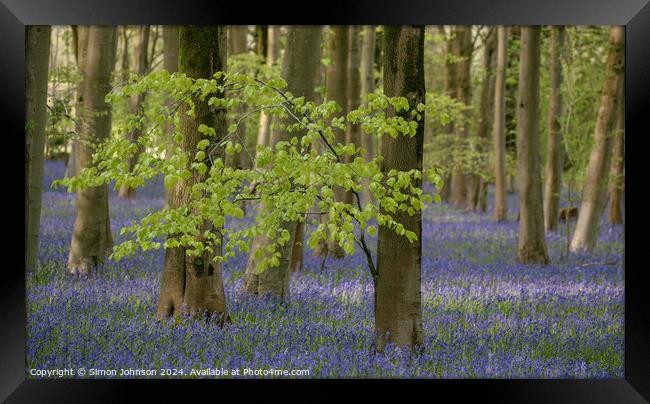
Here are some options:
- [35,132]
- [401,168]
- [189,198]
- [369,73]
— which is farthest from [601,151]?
[35,132]

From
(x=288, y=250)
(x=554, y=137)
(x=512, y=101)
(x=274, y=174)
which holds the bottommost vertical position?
(x=288, y=250)


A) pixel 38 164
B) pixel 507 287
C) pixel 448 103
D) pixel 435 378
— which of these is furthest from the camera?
pixel 448 103

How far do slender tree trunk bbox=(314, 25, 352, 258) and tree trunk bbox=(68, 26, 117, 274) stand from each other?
3587mm

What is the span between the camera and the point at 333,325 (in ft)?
24.8

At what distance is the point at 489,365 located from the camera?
21.5ft

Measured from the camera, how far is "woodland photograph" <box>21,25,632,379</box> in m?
5.13

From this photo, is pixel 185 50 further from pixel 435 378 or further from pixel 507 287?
pixel 507 287

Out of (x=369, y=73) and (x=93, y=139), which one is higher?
(x=369, y=73)

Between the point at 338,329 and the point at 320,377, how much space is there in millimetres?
1317

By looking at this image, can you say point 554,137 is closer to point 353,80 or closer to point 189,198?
point 353,80

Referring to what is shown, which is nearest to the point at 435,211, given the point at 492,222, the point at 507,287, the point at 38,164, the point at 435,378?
the point at 492,222

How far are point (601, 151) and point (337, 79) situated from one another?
232 inches

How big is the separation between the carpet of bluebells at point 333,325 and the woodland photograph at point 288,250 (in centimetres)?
3

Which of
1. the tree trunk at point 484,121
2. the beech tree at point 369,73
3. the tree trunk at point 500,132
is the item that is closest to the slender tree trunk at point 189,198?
the beech tree at point 369,73
